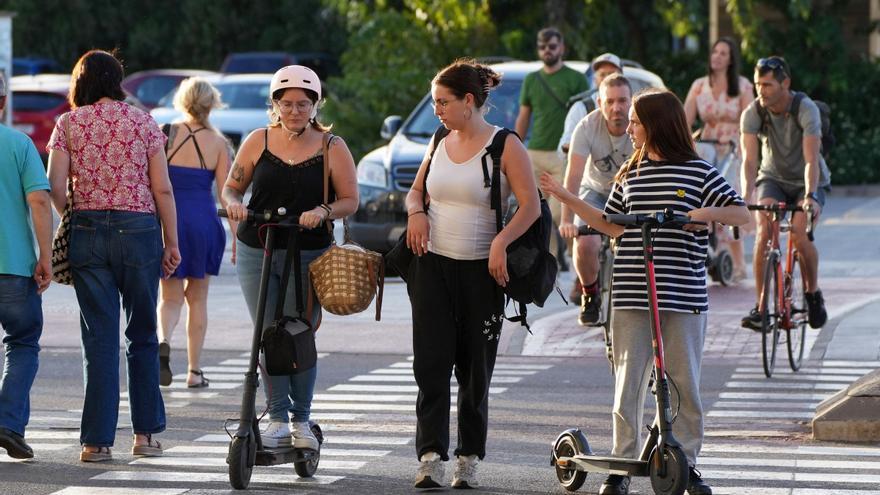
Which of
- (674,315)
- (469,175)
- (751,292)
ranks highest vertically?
(469,175)

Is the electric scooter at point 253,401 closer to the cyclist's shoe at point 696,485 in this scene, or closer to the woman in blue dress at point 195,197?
the cyclist's shoe at point 696,485

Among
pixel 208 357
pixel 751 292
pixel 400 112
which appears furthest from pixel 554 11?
pixel 208 357

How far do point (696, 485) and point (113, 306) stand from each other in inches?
105

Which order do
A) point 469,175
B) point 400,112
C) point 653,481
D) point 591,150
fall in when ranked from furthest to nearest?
point 400,112, point 591,150, point 469,175, point 653,481

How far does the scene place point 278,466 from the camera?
8508 millimetres

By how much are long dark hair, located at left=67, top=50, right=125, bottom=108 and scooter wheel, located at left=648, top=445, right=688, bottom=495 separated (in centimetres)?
287

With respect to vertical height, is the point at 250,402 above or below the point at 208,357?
above

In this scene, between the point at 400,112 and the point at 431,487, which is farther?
the point at 400,112

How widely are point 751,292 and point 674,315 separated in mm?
8869

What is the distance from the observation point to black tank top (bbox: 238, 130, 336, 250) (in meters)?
8.02

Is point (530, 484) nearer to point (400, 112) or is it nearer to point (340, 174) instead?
point (340, 174)

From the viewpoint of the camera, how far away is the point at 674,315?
7445 millimetres

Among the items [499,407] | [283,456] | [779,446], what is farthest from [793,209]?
[283,456]

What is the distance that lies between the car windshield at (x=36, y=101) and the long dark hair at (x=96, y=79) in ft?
75.7
